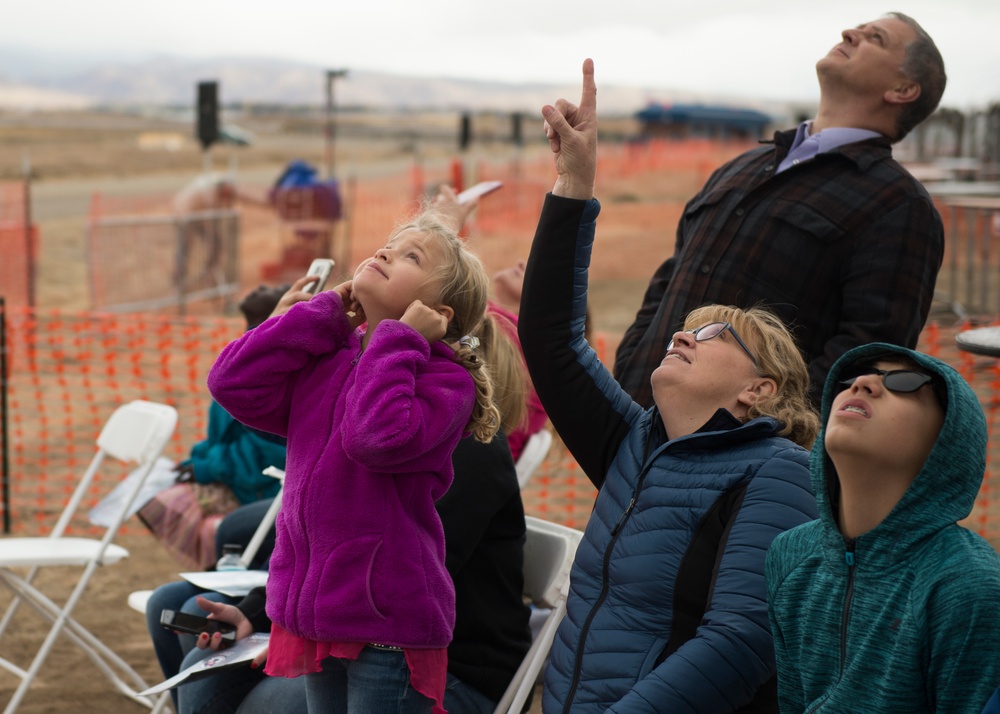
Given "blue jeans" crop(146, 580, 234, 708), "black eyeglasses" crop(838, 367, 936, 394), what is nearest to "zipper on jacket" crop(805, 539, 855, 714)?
"black eyeglasses" crop(838, 367, 936, 394)

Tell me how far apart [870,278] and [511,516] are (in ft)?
3.85

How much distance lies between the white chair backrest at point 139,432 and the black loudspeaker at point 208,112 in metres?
10.3

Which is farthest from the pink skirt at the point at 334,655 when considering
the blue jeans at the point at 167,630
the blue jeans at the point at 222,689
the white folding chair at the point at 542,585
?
the blue jeans at the point at 167,630

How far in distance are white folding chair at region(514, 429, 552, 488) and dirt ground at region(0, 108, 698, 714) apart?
1102mm

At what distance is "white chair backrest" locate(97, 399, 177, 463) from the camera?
4.16 meters

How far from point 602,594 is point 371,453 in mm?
592

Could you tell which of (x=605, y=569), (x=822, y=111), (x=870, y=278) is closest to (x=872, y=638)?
(x=605, y=569)

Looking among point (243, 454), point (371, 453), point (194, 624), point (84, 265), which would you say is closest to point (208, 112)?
point (84, 265)

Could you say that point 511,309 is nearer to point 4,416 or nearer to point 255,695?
point 255,695

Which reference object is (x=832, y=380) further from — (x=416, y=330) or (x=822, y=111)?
(x=822, y=111)

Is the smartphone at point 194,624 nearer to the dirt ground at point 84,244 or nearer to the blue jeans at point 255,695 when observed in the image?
the blue jeans at point 255,695

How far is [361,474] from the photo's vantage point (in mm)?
2457

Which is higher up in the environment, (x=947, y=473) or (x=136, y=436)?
(x=947, y=473)

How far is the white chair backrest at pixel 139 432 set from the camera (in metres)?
Answer: 4.16
